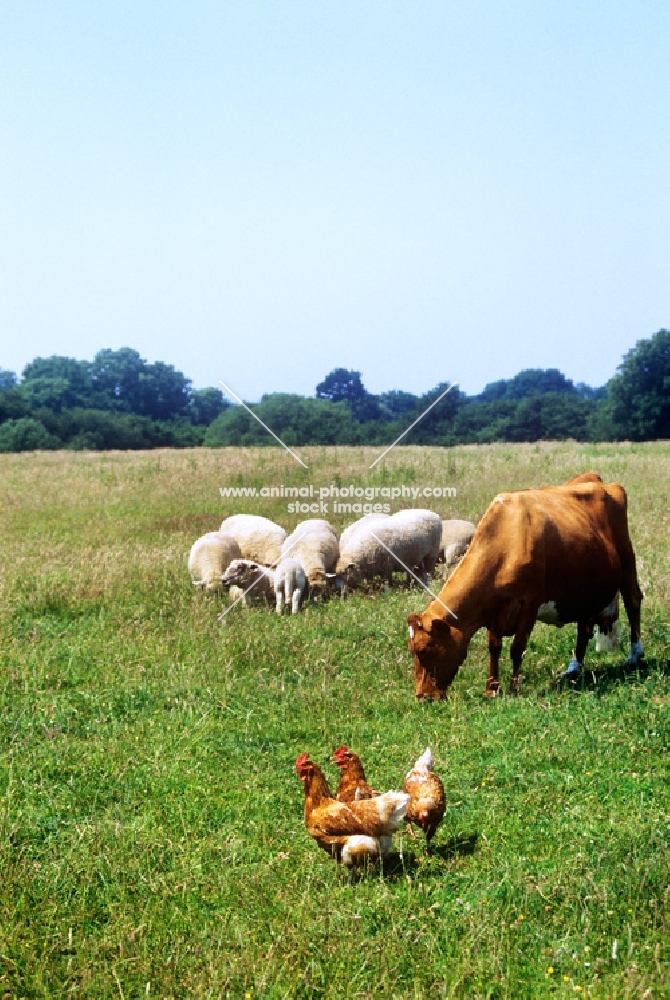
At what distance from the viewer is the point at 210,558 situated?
564 inches

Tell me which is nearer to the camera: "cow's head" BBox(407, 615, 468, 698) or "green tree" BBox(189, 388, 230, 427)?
"cow's head" BBox(407, 615, 468, 698)

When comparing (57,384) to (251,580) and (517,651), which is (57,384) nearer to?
(251,580)

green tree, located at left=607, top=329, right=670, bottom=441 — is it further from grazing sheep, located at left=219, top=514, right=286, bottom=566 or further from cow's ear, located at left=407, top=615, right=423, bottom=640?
cow's ear, located at left=407, top=615, right=423, bottom=640

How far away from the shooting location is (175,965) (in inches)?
173

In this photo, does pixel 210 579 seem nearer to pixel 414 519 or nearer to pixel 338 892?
pixel 414 519

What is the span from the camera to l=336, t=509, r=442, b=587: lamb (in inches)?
565

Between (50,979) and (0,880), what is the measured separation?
3.15ft

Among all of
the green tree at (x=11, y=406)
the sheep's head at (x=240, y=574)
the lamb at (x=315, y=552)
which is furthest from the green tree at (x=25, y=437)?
the sheep's head at (x=240, y=574)

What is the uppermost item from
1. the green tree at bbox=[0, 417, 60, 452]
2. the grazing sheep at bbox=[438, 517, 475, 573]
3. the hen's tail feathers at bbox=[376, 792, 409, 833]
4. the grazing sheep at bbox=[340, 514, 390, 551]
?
the green tree at bbox=[0, 417, 60, 452]

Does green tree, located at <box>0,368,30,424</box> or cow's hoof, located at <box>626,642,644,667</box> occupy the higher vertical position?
green tree, located at <box>0,368,30,424</box>

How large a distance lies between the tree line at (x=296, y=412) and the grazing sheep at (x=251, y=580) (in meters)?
19.0

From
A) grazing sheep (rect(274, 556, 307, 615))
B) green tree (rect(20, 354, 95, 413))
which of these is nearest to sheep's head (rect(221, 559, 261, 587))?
grazing sheep (rect(274, 556, 307, 615))

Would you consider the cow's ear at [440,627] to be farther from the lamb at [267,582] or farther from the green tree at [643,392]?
the green tree at [643,392]

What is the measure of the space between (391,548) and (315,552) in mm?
1296
